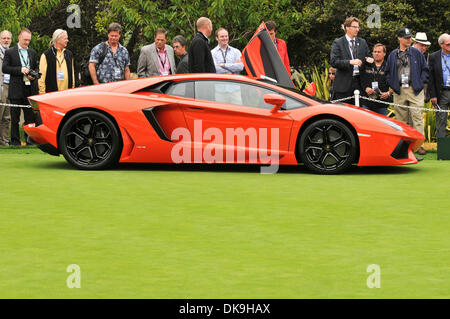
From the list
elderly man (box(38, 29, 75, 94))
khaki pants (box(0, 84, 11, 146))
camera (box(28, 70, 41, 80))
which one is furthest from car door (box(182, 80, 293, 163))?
khaki pants (box(0, 84, 11, 146))

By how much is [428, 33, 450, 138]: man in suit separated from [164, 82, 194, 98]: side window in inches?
195

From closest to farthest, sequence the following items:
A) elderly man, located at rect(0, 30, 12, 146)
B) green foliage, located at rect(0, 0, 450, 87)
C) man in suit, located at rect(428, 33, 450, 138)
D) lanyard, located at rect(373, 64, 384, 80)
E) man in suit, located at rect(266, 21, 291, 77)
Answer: man in suit, located at rect(428, 33, 450, 138) < lanyard, located at rect(373, 64, 384, 80) < man in suit, located at rect(266, 21, 291, 77) < elderly man, located at rect(0, 30, 12, 146) < green foliage, located at rect(0, 0, 450, 87)

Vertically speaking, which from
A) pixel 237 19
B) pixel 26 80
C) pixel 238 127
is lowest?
pixel 238 127

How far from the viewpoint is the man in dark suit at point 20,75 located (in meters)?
16.9

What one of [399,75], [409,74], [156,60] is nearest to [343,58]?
[399,75]

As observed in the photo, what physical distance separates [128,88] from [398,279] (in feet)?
23.7

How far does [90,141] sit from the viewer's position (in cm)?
1285

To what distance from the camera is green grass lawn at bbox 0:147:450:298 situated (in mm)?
6227

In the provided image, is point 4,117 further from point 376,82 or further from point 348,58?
point 376,82

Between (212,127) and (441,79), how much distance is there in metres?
5.09

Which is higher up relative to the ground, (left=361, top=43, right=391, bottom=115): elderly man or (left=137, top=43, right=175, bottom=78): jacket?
(left=137, top=43, right=175, bottom=78): jacket

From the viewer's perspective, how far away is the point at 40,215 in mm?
9148

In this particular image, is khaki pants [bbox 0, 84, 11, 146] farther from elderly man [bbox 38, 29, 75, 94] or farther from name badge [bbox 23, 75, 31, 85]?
elderly man [bbox 38, 29, 75, 94]
